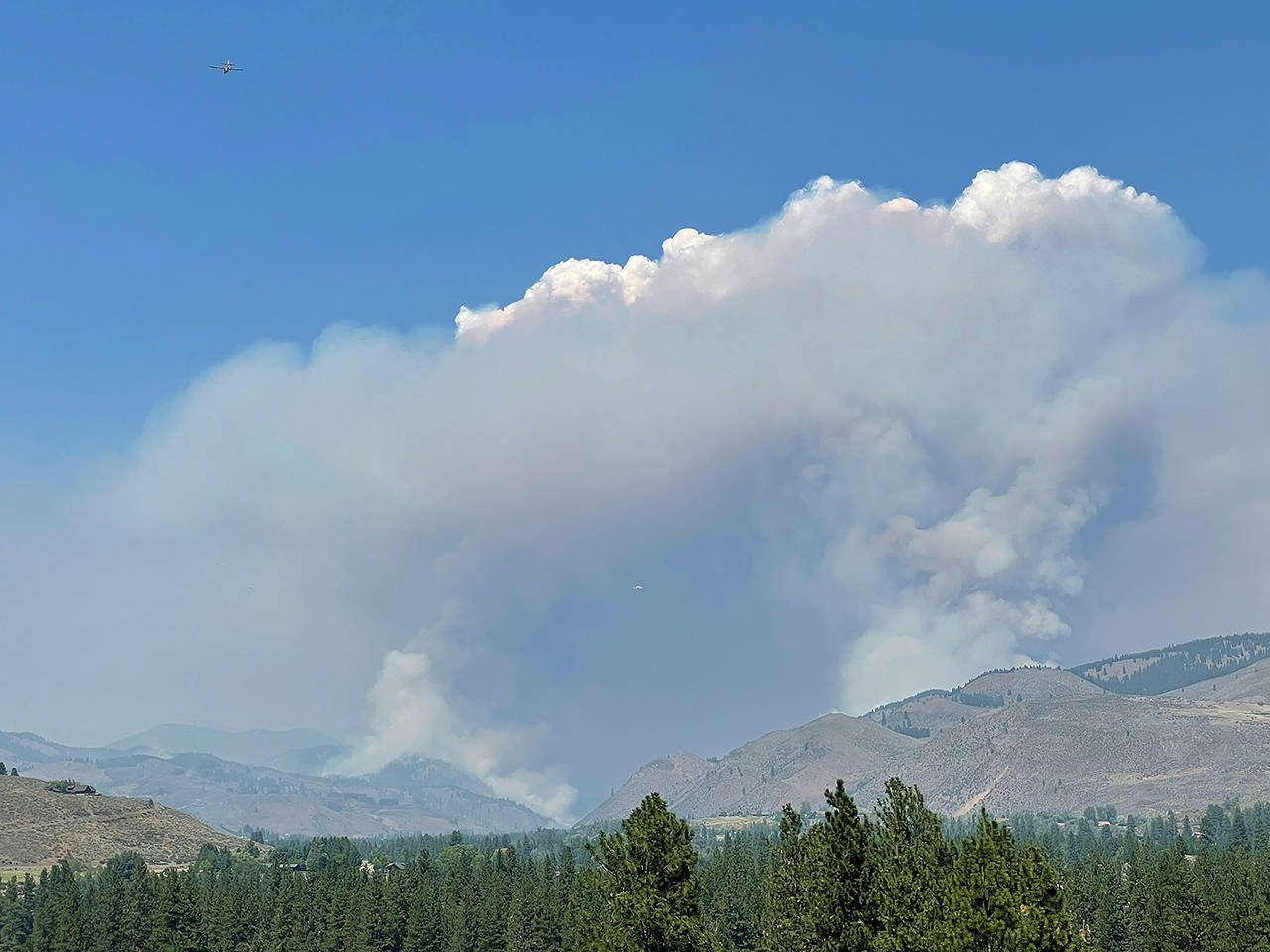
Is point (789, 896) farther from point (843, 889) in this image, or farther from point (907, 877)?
point (907, 877)

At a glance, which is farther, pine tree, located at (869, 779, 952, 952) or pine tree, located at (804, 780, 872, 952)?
pine tree, located at (804, 780, 872, 952)

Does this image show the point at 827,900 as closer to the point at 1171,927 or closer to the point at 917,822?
the point at 917,822

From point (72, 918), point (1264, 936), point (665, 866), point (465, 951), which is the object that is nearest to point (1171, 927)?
point (1264, 936)

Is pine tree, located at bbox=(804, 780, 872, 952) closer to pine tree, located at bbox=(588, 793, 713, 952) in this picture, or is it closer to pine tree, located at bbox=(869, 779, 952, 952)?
pine tree, located at bbox=(869, 779, 952, 952)

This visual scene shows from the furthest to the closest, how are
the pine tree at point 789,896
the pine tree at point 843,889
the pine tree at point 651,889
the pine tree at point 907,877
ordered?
1. the pine tree at point 789,896
2. the pine tree at point 843,889
3. the pine tree at point 651,889
4. the pine tree at point 907,877

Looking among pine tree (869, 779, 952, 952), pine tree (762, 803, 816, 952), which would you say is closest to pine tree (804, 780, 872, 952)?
pine tree (869, 779, 952, 952)

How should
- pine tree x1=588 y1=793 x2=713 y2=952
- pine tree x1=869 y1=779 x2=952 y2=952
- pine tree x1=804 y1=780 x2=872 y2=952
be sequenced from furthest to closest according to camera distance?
pine tree x1=804 y1=780 x2=872 y2=952
pine tree x1=588 y1=793 x2=713 y2=952
pine tree x1=869 y1=779 x2=952 y2=952

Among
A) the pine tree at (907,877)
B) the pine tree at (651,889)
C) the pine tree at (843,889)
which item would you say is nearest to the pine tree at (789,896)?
the pine tree at (843,889)

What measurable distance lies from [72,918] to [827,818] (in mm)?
160593

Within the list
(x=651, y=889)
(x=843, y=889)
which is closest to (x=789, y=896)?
(x=843, y=889)

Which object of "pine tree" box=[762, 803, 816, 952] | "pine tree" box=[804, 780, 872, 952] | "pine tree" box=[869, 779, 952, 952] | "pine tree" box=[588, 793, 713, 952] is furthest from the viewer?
"pine tree" box=[762, 803, 816, 952]

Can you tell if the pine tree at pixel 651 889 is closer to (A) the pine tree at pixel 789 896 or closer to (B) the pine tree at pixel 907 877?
(A) the pine tree at pixel 789 896

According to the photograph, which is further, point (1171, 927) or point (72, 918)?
point (72, 918)

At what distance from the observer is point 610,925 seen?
59.9m
